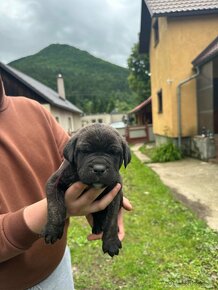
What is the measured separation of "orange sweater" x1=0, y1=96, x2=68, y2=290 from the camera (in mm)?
1729

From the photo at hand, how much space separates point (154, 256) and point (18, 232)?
11.9 feet

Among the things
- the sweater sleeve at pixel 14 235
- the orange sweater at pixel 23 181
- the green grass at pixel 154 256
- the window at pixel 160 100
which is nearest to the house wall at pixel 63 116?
the window at pixel 160 100

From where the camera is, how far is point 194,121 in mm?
14773

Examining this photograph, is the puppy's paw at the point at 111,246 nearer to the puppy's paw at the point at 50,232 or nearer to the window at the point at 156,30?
the puppy's paw at the point at 50,232

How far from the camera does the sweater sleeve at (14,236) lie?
1694 mm

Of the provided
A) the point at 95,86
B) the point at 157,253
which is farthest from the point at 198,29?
the point at 95,86

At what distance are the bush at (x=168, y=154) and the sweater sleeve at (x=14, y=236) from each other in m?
12.7

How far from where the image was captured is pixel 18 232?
1690 mm

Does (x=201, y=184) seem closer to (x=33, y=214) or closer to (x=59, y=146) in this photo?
(x=59, y=146)

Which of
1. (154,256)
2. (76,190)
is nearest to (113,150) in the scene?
(76,190)

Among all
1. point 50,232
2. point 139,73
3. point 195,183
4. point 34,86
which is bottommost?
point 195,183

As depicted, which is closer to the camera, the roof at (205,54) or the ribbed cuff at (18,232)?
the ribbed cuff at (18,232)

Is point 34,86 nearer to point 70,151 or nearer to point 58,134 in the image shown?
point 58,134

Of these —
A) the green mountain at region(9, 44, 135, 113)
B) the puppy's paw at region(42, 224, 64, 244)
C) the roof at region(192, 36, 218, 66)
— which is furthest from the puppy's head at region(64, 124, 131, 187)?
the green mountain at region(9, 44, 135, 113)
